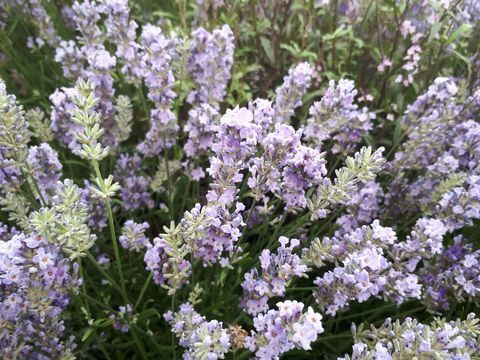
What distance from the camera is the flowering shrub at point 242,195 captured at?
1.56 m

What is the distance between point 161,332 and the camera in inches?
87.6

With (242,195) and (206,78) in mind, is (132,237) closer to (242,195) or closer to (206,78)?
(242,195)

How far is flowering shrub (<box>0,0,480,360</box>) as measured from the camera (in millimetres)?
1557

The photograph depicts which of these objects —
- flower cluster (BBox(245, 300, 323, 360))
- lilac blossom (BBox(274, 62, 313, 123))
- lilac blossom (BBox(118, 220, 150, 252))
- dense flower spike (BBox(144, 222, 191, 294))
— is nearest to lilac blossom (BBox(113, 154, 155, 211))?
lilac blossom (BBox(118, 220, 150, 252))

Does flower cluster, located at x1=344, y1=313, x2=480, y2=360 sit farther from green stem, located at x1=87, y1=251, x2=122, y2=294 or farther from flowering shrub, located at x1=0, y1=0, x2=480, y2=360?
green stem, located at x1=87, y1=251, x2=122, y2=294

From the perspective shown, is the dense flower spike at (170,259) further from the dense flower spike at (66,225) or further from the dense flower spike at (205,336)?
the dense flower spike at (66,225)

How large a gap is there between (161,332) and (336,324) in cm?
78

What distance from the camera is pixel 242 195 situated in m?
2.28

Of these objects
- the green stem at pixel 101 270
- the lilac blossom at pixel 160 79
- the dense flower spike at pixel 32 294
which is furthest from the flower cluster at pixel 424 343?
the lilac blossom at pixel 160 79

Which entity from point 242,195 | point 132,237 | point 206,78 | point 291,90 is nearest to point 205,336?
point 132,237

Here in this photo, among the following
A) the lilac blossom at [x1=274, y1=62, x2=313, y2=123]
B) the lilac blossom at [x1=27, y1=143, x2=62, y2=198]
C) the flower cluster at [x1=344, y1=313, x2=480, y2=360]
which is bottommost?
the flower cluster at [x1=344, y1=313, x2=480, y2=360]

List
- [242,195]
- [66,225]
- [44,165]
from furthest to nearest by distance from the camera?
[242,195] → [44,165] → [66,225]

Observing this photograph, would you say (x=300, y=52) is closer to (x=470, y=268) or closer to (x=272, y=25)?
(x=272, y=25)

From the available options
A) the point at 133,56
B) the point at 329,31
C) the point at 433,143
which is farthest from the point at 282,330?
the point at 329,31
